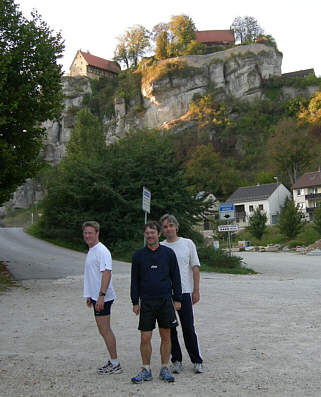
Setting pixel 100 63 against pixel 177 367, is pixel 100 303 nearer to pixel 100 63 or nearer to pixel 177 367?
pixel 177 367

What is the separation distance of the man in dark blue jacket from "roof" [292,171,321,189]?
61.8 meters

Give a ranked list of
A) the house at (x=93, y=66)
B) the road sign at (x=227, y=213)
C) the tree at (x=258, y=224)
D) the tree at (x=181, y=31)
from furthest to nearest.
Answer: the house at (x=93, y=66) < the tree at (x=181, y=31) < the tree at (x=258, y=224) < the road sign at (x=227, y=213)

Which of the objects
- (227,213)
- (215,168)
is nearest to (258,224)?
(215,168)

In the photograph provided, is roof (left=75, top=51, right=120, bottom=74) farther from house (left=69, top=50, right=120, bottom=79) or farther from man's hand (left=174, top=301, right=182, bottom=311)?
man's hand (left=174, top=301, right=182, bottom=311)

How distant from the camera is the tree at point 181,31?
103875 mm

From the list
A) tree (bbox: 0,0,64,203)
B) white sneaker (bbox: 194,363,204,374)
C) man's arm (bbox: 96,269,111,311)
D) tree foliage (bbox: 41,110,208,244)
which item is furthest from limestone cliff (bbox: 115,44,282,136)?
white sneaker (bbox: 194,363,204,374)

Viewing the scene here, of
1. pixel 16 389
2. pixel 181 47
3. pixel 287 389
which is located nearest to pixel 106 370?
pixel 16 389

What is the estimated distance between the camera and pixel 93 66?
384ft

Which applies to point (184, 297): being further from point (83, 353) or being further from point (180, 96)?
point (180, 96)

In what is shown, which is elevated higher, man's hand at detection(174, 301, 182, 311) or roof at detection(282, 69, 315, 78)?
roof at detection(282, 69, 315, 78)

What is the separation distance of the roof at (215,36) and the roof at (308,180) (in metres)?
56.6

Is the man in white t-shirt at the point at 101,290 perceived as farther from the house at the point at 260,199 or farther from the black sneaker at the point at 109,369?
the house at the point at 260,199

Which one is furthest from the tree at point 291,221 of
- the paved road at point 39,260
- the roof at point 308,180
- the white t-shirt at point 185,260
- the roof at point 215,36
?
the roof at point 215,36

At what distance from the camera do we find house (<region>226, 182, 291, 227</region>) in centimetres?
6562
